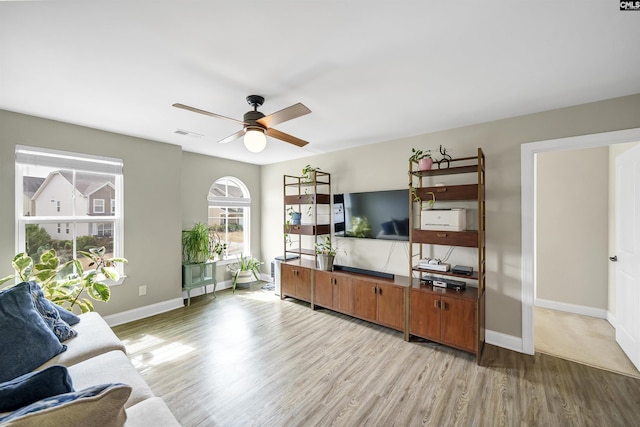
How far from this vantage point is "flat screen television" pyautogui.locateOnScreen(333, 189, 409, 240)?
133 inches

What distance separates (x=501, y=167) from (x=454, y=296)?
148cm

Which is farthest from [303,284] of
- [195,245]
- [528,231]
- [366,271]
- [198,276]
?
[528,231]

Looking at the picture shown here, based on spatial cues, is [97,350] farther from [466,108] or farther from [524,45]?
[466,108]

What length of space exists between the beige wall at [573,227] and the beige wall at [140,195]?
552 centimetres

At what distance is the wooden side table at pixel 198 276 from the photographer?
4008 mm

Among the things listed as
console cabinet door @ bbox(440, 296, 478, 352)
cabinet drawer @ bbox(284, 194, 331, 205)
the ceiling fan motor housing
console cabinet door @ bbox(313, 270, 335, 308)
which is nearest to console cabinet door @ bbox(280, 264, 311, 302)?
console cabinet door @ bbox(313, 270, 335, 308)

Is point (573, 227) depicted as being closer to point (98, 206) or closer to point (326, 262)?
point (326, 262)

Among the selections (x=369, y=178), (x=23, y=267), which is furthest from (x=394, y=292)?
(x=23, y=267)

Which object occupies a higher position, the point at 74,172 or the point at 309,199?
the point at 74,172

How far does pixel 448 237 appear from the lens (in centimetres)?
272

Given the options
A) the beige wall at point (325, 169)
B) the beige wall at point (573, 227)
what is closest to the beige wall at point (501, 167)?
Result: the beige wall at point (325, 169)

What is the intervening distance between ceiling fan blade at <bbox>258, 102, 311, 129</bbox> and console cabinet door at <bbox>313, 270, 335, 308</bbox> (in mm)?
2310

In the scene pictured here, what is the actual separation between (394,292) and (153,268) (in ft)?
10.9

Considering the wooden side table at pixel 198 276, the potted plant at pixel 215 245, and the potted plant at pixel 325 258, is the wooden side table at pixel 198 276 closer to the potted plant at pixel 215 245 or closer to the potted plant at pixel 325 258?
the potted plant at pixel 215 245
